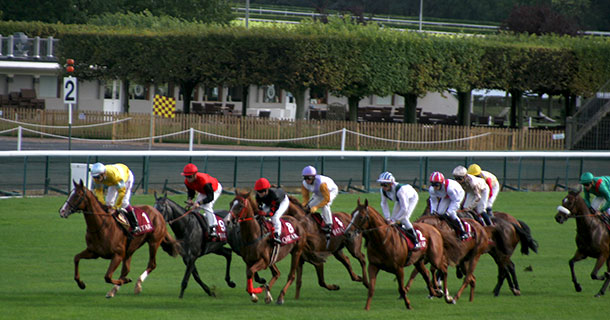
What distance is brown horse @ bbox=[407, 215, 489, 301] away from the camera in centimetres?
1108

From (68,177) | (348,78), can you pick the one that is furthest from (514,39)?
(68,177)

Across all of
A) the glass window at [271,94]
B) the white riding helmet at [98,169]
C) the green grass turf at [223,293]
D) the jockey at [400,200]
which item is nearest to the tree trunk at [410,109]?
the glass window at [271,94]

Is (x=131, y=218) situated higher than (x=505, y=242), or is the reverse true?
(x=131, y=218)

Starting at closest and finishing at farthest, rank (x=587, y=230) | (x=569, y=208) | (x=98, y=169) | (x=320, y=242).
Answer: (x=98, y=169) < (x=320, y=242) < (x=569, y=208) < (x=587, y=230)

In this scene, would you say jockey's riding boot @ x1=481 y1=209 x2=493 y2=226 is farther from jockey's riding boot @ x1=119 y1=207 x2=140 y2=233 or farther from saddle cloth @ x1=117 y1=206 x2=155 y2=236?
jockey's riding boot @ x1=119 y1=207 x2=140 y2=233

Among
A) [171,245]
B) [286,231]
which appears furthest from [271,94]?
[286,231]

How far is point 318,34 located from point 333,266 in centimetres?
2128

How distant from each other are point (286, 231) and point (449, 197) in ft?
7.67

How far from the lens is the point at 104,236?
1048 centimetres

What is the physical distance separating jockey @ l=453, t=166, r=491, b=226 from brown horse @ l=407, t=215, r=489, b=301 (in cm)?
57

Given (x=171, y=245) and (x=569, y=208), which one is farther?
A: (x=569, y=208)

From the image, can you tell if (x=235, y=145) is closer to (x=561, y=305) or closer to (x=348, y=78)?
A: (x=348, y=78)

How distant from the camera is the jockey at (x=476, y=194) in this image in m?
12.0

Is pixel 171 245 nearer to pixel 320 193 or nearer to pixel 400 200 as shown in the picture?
pixel 320 193
